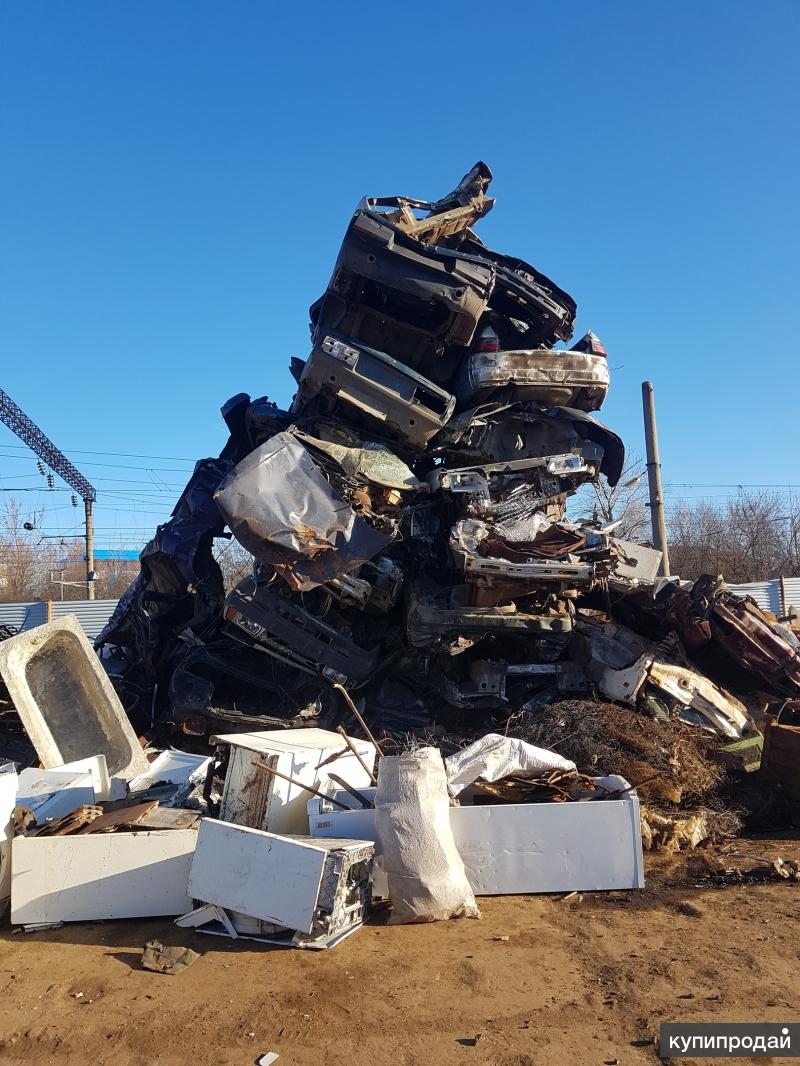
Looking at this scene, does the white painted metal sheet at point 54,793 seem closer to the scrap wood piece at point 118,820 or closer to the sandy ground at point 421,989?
the scrap wood piece at point 118,820

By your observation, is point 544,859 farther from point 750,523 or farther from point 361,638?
point 750,523

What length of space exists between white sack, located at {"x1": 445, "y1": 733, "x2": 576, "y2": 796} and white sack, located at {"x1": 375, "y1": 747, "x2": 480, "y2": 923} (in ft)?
2.21

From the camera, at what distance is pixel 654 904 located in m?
4.04

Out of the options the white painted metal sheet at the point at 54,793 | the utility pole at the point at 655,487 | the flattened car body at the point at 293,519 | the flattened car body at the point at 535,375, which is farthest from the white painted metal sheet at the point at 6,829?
the utility pole at the point at 655,487

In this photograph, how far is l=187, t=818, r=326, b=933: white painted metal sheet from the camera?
3449 millimetres

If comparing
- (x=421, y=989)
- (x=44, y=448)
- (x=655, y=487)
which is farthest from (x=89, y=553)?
(x=421, y=989)

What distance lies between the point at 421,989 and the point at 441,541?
14.3 ft

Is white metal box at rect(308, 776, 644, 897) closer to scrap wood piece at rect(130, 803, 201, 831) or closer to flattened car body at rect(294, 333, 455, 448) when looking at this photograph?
scrap wood piece at rect(130, 803, 201, 831)

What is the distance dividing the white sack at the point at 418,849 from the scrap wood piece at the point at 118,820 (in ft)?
4.57

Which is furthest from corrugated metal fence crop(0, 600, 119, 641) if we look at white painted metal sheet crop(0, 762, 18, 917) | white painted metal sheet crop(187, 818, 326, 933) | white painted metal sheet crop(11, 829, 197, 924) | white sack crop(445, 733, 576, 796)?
white painted metal sheet crop(187, 818, 326, 933)

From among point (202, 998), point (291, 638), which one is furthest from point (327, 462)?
point (202, 998)

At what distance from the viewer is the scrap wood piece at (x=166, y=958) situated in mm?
3359

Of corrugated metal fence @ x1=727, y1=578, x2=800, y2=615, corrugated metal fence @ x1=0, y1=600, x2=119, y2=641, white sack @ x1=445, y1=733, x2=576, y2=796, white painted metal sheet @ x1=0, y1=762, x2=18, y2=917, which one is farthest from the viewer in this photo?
corrugated metal fence @ x1=0, y1=600, x2=119, y2=641

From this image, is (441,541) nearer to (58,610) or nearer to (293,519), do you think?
(293,519)
